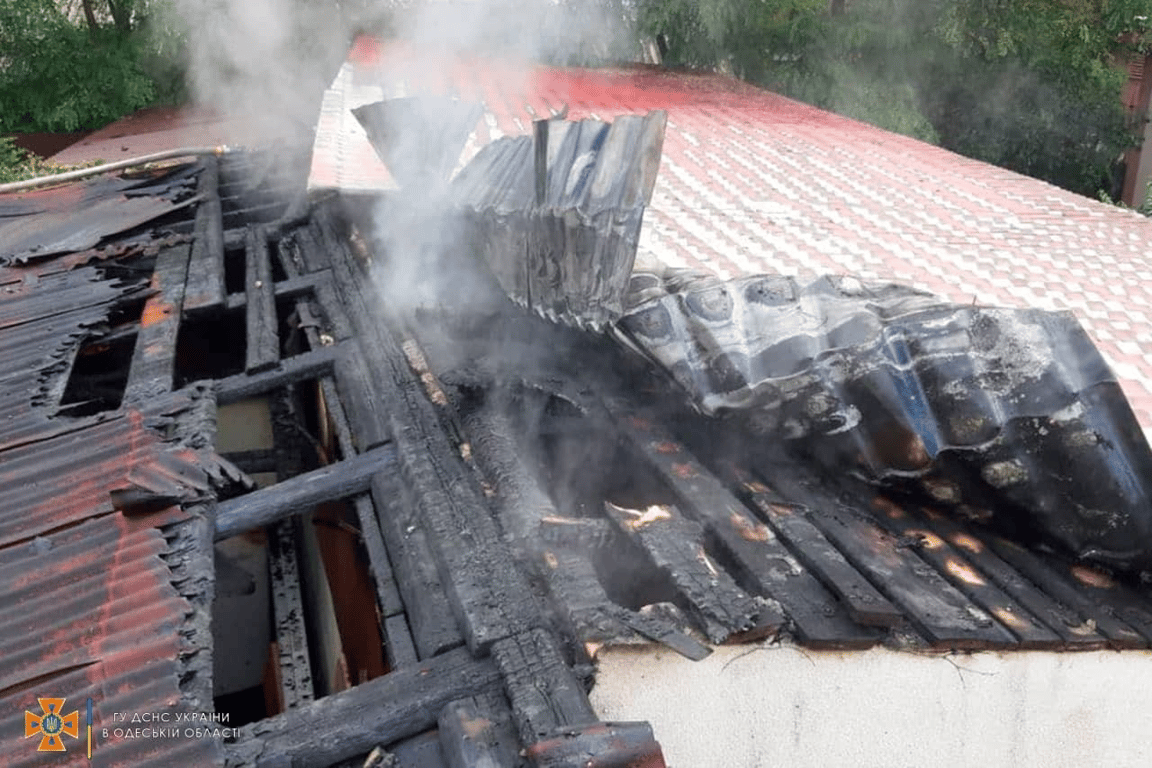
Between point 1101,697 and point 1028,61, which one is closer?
point 1101,697

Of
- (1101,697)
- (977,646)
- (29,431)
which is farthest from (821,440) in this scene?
(29,431)

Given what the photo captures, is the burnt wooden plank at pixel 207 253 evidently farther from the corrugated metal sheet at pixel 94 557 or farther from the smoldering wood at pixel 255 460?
the smoldering wood at pixel 255 460

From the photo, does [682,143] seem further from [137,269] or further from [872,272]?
[137,269]

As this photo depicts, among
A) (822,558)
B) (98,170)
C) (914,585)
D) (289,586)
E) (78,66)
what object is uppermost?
(78,66)

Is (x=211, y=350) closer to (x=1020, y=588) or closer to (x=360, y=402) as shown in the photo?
(x=360, y=402)

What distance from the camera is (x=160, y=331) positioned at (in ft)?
13.9

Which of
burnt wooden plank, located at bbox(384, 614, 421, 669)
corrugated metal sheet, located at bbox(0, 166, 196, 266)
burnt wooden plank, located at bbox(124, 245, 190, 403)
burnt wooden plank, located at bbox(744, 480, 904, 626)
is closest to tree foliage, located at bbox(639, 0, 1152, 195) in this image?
corrugated metal sheet, located at bbox(0, 166, 196, 266)

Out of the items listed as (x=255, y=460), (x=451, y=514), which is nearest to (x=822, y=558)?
(x=451, y=514)

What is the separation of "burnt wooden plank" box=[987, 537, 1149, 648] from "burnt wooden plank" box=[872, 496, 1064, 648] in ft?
0.55

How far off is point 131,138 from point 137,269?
6.71 m

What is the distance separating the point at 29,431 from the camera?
11.2ft

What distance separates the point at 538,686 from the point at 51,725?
3.83 feet

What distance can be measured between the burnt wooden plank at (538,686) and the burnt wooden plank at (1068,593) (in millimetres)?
1659

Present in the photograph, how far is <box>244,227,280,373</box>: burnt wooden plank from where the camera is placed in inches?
156
